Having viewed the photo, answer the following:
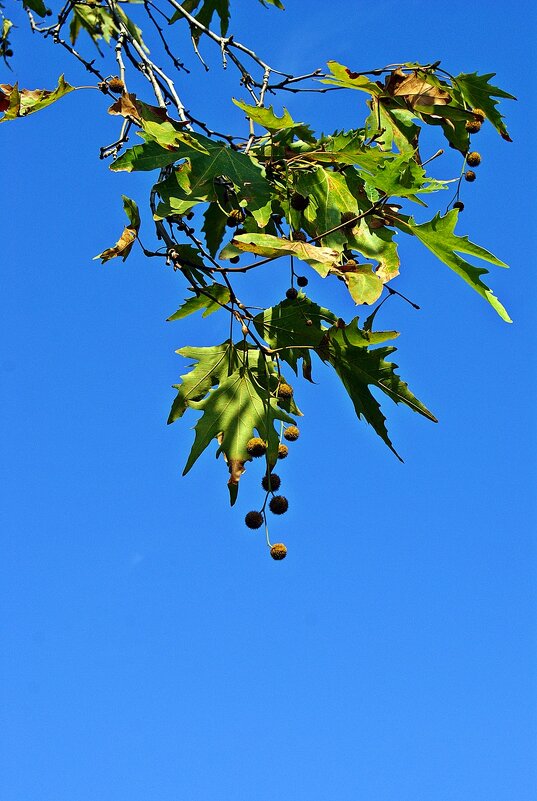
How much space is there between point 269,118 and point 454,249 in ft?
2.09

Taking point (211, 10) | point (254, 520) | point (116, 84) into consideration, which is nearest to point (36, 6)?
point (211, 10)

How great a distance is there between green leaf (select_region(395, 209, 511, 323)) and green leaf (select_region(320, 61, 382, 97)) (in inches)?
19.8

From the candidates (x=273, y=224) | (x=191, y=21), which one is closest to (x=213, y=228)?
(x=273, y=224)

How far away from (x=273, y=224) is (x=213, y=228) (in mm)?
296

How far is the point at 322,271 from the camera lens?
2.32 meters

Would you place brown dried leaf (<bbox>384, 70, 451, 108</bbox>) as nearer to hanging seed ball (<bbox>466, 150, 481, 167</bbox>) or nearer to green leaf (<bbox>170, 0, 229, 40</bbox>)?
hanging seed ball (<bbox>466, 150, 481, 167</bbox>)

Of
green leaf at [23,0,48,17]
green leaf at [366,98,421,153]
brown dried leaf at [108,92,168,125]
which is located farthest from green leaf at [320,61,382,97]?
green leaf at [23,0,48,17]

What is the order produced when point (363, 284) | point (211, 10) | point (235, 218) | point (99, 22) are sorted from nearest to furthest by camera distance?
point (363, 284)
point (235, 218)
point (211, 10)
point (99, 22)

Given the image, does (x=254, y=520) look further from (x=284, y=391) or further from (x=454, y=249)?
(x=454, y=249)

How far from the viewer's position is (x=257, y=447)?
296 cm

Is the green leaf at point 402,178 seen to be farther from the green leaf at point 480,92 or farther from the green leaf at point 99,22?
the green leaf at point 99,22

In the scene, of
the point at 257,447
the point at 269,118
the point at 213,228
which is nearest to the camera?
the point at 269,118

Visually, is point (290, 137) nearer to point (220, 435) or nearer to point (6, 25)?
point (220, 435)

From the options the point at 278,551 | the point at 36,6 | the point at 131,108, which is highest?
the point at 36,6
